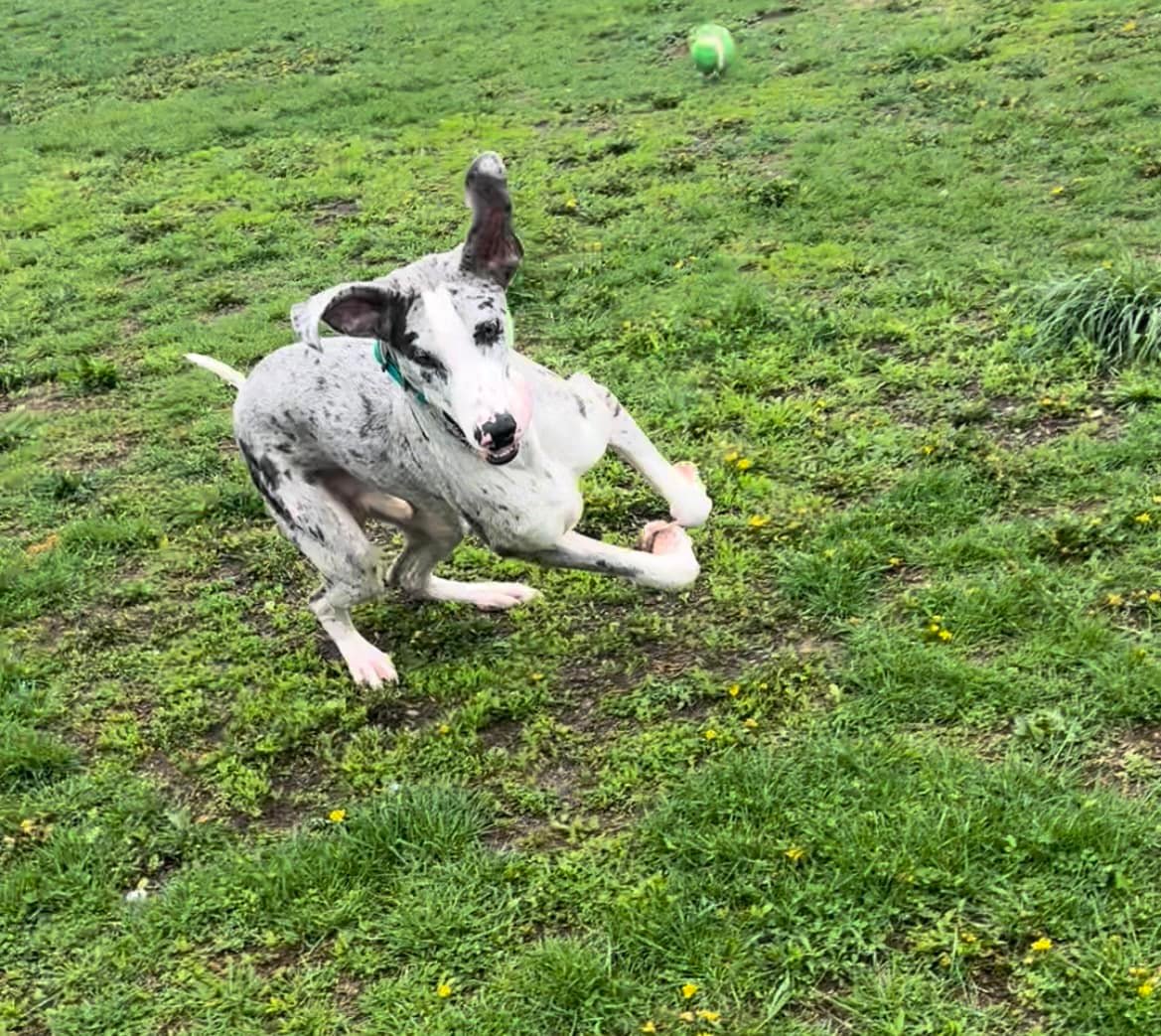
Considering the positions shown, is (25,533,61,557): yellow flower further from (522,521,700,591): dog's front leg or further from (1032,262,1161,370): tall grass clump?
(1032,262,1161,370): tall grass clump

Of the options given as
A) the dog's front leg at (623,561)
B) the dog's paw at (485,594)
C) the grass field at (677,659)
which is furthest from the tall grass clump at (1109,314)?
the dog's paw at (485,594)

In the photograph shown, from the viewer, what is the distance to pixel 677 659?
13.7 ft

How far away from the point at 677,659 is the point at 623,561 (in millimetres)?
535

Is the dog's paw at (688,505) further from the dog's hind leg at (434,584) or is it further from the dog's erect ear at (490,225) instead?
the dog's erect ear at (490,225)

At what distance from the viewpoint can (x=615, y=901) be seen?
126 inches

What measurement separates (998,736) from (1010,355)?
8.65 ft

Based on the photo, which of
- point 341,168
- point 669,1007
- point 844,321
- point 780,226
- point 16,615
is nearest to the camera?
point 669,1007

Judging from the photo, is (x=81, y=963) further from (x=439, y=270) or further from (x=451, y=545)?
(x=439, y=270)

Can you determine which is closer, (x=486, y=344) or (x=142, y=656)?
(x=486, y=344)

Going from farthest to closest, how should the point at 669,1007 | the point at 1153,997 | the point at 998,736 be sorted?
the point at 998,736
the point at 669,1007
the point at 1153,997

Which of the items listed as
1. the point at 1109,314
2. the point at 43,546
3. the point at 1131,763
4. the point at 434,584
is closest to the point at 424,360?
the point at 434,584

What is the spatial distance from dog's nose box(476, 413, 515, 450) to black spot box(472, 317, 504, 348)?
0.20m

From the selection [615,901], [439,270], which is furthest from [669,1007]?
[439,270]

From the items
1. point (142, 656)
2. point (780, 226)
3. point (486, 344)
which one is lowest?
point (142, 656)
